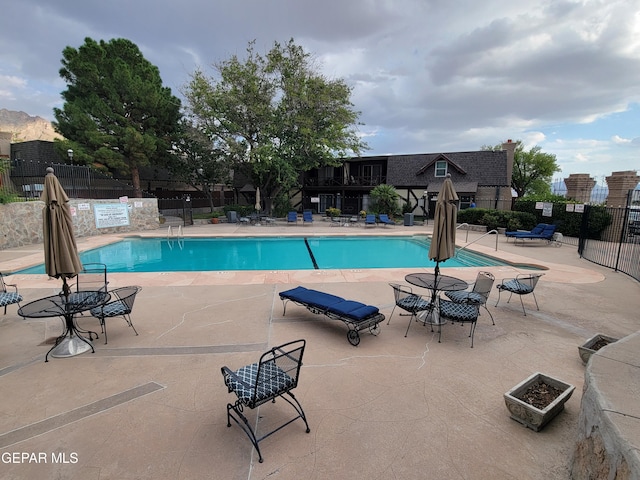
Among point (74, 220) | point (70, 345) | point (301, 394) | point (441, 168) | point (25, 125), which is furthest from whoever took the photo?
point (25, 125)

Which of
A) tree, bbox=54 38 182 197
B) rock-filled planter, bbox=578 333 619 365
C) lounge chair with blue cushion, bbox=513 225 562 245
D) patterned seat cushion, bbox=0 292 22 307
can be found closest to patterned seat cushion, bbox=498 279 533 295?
rock-filled planter, bbox=578 333 619 365

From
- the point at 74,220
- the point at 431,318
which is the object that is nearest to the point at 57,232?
the point at 431,318

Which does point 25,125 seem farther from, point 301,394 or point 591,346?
point 591,346

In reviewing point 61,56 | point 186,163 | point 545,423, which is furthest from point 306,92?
point 545,423

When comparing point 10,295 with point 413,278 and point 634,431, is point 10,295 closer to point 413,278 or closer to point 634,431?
point 413,278

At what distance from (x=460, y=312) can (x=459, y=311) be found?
44 millimetres

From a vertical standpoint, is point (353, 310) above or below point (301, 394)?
above

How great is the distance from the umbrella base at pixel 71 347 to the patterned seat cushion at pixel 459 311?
18.2 ft

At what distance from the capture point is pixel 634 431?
197cm

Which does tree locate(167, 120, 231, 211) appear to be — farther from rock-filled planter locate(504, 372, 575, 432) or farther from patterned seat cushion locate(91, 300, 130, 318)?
rock-filled planter locate(504, 372, 575, 432)

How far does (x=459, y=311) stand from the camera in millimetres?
5270

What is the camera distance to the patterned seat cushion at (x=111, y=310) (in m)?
5.10

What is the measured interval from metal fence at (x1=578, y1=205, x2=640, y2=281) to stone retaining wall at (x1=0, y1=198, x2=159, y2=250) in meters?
21.0

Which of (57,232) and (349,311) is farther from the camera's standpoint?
(349,311)
